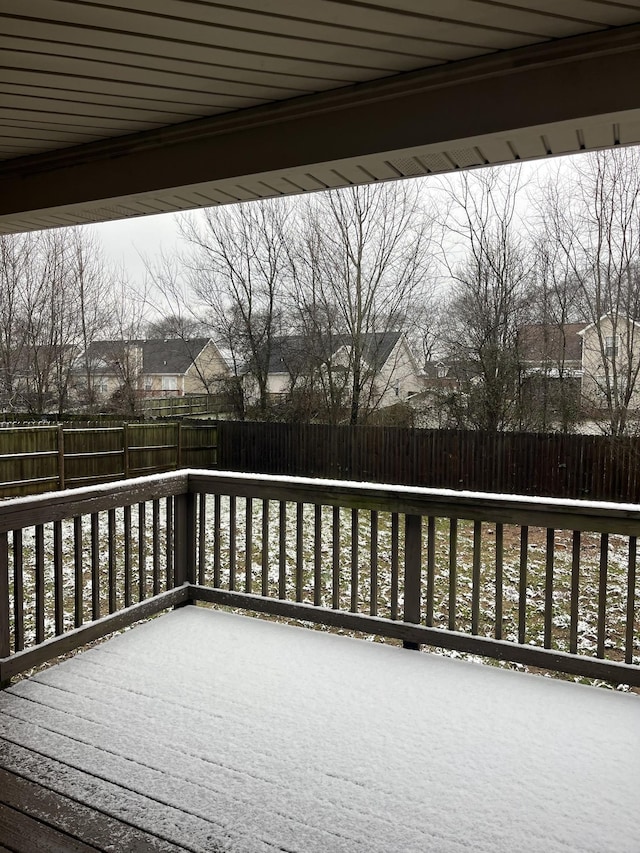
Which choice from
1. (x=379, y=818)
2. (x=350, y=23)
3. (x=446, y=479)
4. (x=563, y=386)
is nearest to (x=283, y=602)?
(x=379, y=818)

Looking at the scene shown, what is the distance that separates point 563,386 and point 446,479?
9.07 ft

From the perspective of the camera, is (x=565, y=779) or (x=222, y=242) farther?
(x=222, y=242)

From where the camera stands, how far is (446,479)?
10.6m

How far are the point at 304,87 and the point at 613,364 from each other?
895cm

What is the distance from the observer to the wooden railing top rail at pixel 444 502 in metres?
2.60

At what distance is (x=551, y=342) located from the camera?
1141 cm

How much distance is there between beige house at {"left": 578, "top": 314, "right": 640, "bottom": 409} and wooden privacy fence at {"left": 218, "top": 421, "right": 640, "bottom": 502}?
873 millimetres

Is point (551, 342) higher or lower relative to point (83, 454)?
higher

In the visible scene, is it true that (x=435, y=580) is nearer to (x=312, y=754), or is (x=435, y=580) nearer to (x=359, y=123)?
(x=312, y=754)

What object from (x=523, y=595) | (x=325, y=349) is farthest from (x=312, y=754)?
(x=325, y=349)

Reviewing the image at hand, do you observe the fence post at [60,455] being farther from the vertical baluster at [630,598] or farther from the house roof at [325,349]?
the vertical baluster at [630,598]

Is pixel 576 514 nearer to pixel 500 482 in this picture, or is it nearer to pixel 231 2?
pixel 231 2

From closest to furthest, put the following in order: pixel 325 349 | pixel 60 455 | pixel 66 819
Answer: pixel 66 819, pixel 60 455, pixel 325 349

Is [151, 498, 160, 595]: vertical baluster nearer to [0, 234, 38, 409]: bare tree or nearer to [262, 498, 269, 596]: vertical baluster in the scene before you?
[262, 498, 269, 596]: vertical baluster
